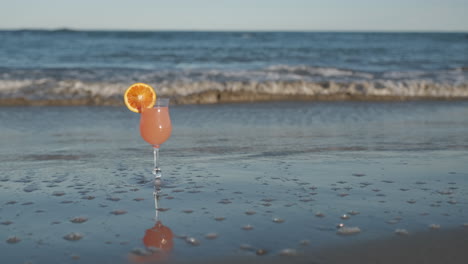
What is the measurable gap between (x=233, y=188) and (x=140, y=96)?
0.84 metres

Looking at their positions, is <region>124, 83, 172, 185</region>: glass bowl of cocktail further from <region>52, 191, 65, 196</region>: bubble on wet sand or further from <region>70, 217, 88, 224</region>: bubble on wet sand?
<region>70, 217, 88, 224</region>: bubble on wet sand

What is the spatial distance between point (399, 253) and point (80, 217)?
1498mm

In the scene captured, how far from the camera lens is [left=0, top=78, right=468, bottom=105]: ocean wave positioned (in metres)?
8.45

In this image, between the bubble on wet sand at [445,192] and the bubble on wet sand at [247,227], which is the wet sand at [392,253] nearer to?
the bubble on wet sand at [247,227]

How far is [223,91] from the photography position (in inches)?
358

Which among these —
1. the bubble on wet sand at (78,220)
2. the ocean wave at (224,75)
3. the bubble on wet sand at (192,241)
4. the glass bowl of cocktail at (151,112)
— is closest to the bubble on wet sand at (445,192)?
the bubble on wet sand at (192,241)

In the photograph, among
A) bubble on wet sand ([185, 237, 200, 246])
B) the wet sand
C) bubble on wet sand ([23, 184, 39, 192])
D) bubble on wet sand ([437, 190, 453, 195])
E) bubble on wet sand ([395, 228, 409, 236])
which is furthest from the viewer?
bubble on wet sand ([23, 184, 39, 192])

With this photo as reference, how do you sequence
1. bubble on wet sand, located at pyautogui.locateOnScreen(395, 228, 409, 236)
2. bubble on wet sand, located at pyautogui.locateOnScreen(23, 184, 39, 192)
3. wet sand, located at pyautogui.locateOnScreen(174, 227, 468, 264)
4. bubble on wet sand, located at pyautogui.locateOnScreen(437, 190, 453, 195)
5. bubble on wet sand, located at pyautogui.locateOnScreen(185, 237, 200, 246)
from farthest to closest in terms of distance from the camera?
1. bubble on wet sand, located at pyautogui.locateOnScreen(23, 184, 39, 192)
2. bubble on wet sand, located at pyautogui.locateOnScreen(437, 190, 453, 195)
3. bubble on wet sand, located at pyautogui.locateOnScreen(395, 228, 409, 236)
4. bubble on wet sand, located at pyautogui.locateOnScreen(185, 237, 200, 246)
5. wet sand, located at pyautogui.locateOnScreen(174, 227, 468, 264)

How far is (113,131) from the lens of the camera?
5781 mm

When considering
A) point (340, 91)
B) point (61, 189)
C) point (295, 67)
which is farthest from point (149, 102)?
point (295, 67)

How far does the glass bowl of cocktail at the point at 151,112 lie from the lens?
11.3 feet

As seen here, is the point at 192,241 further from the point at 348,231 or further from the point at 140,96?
the point at 140,96

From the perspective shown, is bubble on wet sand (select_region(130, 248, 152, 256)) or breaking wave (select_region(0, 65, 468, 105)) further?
breaking wave (select_region(0, 65, 468, 105))

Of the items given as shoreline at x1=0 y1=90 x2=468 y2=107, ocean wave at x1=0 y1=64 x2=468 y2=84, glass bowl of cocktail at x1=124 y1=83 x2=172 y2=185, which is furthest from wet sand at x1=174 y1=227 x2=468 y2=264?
ocean wave at x1=0 y1=64 x2=468 y2=84
